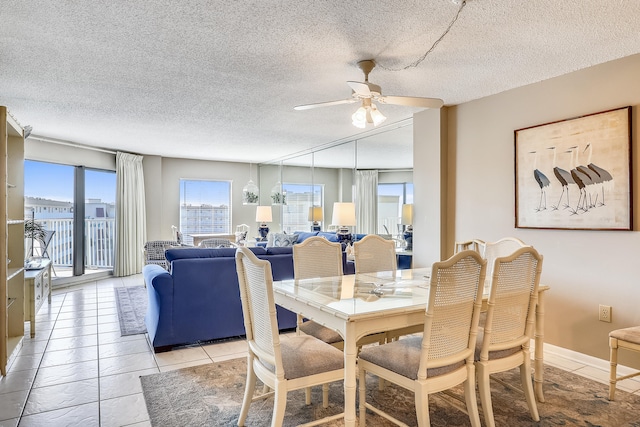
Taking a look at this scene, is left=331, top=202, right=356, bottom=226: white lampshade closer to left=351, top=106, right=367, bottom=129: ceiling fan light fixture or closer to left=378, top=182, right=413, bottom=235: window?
left=378, top=182, right=413, bottom=235: window

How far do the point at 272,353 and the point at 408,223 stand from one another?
317 centimetres

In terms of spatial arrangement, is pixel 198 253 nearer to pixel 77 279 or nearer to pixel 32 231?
pixel 32 231

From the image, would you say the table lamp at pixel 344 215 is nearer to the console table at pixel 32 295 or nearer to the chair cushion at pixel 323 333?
the chair cushion at pixel 323 333

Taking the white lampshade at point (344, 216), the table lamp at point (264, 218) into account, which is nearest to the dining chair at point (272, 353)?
the white lampshade at point (344, 216)

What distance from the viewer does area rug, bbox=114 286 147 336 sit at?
13.2ft

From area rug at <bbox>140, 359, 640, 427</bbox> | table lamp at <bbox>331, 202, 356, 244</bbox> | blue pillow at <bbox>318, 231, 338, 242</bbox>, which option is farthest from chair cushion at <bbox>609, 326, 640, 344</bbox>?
blue pillow at <bbox>318, 231, 338, 242</bbox>

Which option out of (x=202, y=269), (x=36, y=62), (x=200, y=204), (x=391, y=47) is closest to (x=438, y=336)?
(x=391, y=47)

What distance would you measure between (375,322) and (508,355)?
881 mm

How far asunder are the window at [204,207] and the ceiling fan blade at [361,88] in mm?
6562

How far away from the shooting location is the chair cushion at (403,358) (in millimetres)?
1894

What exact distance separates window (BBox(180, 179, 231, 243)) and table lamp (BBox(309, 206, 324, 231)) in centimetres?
273

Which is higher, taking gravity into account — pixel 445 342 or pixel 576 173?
pixel 576 173

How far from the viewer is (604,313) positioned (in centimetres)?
304

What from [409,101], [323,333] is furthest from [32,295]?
Result: [409,101]
